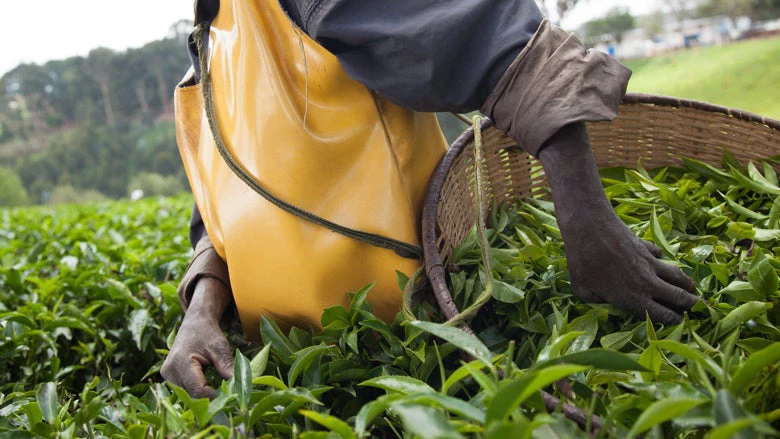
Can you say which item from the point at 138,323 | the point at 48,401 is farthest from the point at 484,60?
the point at 138,323

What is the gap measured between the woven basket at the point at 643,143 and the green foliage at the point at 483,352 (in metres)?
0.04

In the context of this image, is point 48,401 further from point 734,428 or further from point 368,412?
point 734,428

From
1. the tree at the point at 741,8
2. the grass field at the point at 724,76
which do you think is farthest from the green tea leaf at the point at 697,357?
the tree at the point at 741,8

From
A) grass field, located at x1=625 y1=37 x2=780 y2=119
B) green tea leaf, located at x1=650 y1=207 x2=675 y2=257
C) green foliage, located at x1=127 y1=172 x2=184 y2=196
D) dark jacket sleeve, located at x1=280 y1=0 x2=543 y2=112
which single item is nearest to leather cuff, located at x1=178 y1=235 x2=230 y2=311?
dark jacket sleeve, located at x1=280 y1=0 x2=543 y2=112

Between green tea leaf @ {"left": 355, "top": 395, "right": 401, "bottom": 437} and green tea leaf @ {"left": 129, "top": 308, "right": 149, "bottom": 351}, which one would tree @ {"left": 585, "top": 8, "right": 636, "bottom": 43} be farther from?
green tea leaf @ {"left": 355, "top": 395, "right": 401, "bottom": 437}

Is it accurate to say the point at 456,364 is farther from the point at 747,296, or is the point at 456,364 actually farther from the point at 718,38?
the point at 718,38

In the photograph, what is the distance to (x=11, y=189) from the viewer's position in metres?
8.24

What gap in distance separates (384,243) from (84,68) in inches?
430

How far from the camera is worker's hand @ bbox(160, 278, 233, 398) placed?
0.86 meters

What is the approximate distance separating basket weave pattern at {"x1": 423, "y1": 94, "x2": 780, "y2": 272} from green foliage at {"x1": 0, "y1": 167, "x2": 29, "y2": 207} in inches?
307

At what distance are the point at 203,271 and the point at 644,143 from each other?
2.87 feet

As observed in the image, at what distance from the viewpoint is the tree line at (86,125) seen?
9.73 m

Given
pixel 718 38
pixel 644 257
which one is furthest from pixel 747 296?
pixel 718 38

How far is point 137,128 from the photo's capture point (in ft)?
34.7
